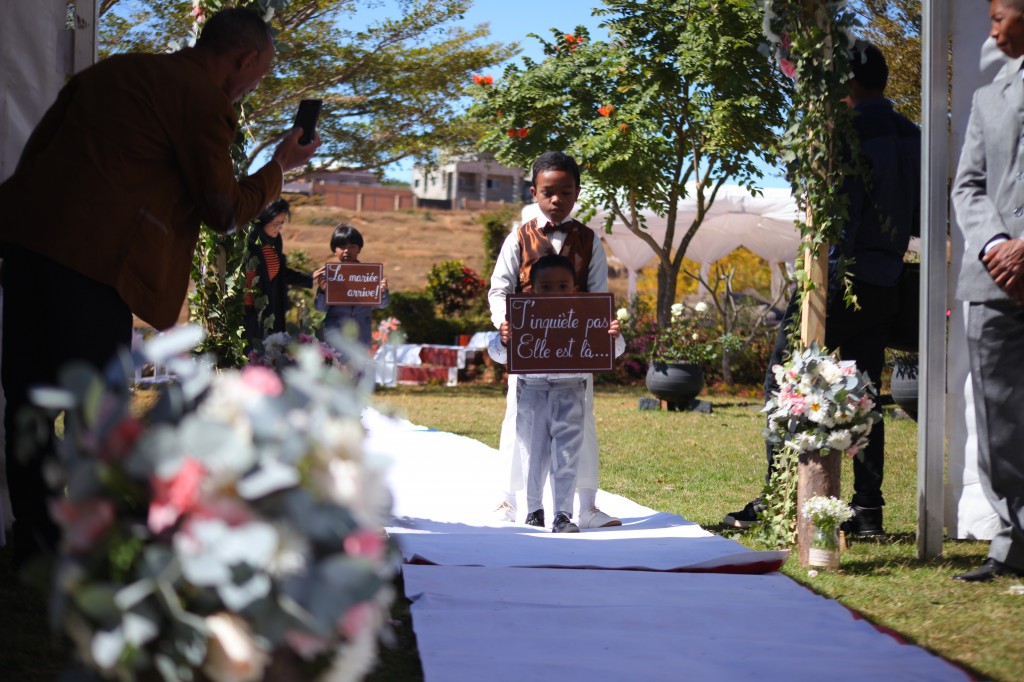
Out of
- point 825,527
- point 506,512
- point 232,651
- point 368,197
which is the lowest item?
point 506,512

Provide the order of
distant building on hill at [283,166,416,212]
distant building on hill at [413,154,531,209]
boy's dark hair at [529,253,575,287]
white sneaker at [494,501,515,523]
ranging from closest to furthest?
1. boy's dark hair at [529,253,575,287]
2. white sneaker at [494,501,515,523]
3. distant building on hill at [413,154,531,209]
4. distant building on hill at [283,166,416,212]

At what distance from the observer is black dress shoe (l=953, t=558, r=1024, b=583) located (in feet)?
13.9

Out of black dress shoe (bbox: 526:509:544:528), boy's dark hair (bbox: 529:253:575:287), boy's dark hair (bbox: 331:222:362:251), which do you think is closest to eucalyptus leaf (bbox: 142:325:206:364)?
boy's dark hair (bbox: 529:253:575:287)

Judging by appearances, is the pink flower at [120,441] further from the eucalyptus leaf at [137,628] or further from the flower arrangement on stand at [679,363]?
the flower arrangement on stand at [679,363]

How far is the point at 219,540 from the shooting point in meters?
1.38

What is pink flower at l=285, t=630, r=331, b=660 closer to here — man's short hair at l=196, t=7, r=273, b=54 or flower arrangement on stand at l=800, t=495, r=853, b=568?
man's short hair at l=196, t=7, r=273, b=54

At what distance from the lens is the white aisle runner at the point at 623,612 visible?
3121 mm

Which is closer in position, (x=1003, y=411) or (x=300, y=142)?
(x=300, y=142)

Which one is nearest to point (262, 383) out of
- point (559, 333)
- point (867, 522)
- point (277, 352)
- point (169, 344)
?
point (169, 344)

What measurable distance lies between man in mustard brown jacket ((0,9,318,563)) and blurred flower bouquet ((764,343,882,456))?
2.46 metres

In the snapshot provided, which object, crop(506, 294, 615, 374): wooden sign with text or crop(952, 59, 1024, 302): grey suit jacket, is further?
crop(506, 294, 615, 374): wooden sign with text

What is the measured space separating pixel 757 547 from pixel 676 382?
7.82m

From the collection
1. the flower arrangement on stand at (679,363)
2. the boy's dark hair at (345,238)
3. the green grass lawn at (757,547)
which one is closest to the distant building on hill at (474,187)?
the flower arrangement on stand at (679,363)

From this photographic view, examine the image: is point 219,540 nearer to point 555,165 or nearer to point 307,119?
point 307,119
